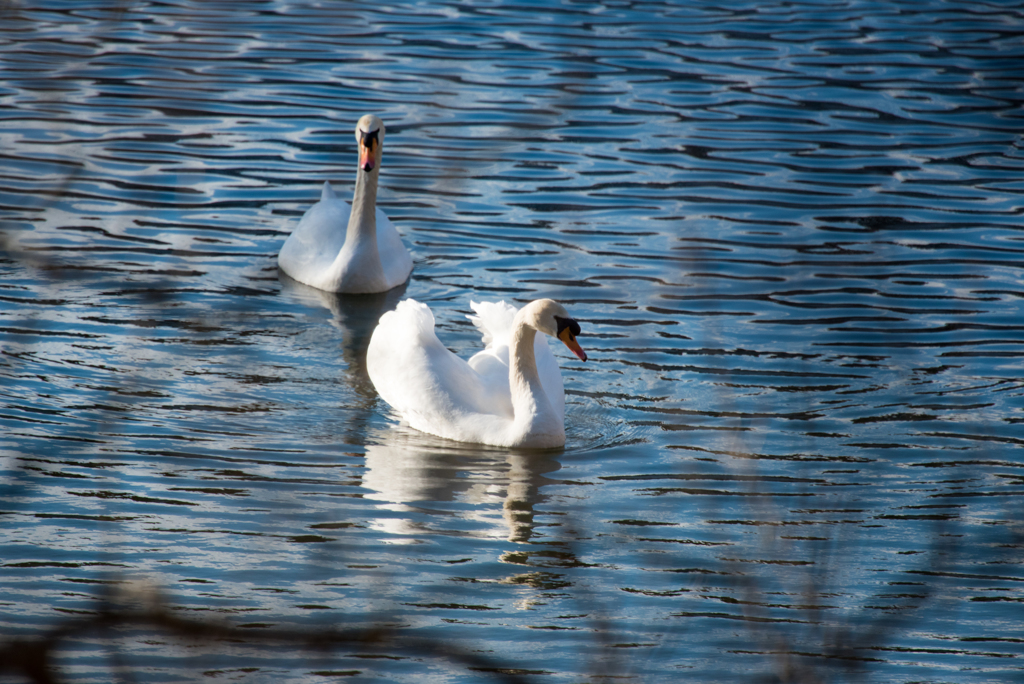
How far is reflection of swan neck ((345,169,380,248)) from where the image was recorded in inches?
423

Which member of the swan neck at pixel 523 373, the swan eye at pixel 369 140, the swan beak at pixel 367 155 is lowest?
the swan neck at pixel 523 373

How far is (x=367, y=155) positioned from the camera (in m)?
10.8

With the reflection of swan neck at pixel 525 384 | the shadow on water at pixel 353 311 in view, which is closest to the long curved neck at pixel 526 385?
the reflection of swan neck at pixel 525 384

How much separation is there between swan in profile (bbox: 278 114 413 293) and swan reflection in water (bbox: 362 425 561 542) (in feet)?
9.16

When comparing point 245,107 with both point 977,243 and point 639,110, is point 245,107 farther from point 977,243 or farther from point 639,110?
point 977,243

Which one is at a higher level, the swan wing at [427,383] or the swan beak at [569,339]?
the swan beak at [569,339]

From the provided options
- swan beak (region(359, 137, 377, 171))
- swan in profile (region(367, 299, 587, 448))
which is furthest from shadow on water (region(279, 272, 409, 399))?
swan beak (region(359, 137, 377, 171))

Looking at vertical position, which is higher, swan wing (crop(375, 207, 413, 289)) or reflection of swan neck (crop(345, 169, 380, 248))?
reflection of swan neck (crop(345, 169, 380, 248))

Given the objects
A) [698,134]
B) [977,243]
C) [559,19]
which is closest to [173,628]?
[977,243]

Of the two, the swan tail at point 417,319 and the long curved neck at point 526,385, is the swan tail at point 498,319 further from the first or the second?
the long curved neck at point 526,385

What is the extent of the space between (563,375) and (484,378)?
900mm

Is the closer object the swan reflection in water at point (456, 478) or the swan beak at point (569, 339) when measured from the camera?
the swan reflection in water at point (456, 478)

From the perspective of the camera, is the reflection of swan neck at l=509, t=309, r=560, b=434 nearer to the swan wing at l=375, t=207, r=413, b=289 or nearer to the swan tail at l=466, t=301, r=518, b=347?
the swan tail at l=466, t=301, r=518, b=347

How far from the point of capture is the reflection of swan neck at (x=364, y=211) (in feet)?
35.2
